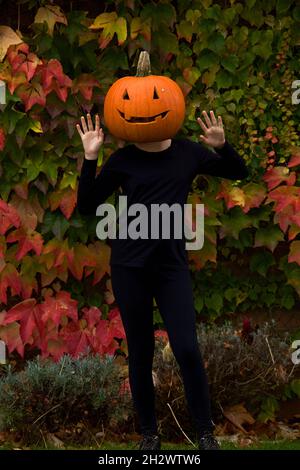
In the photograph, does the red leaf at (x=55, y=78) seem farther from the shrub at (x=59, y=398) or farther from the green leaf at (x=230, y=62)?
the shrub at (x=59, y=398)

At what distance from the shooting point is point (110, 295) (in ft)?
18.0

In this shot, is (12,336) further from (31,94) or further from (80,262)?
(31,94)

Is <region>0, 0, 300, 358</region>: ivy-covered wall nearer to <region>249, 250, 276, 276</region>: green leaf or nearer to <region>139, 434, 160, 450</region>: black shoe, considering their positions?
<region>249, 250, 276, 276</region>: green leaf

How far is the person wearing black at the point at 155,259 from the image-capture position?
13.2ft

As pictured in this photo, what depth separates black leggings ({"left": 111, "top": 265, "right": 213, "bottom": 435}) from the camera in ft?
13.1

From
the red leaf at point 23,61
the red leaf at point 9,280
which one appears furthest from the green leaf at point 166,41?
the red leaf at point 9,280

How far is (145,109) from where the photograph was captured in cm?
409

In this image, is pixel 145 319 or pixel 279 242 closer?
pixel 145 319

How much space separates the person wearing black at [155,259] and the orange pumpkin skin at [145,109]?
0.09 m

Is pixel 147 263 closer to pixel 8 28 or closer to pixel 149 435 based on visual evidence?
pixel 149 435

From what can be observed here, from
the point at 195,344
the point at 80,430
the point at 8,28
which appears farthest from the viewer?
the point at 8,28

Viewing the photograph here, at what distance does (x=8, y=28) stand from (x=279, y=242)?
1.96 metres

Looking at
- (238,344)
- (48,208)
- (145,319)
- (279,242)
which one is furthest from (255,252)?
(145,319)

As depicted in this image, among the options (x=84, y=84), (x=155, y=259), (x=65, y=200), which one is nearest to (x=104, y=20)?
(x=84, y=84)
